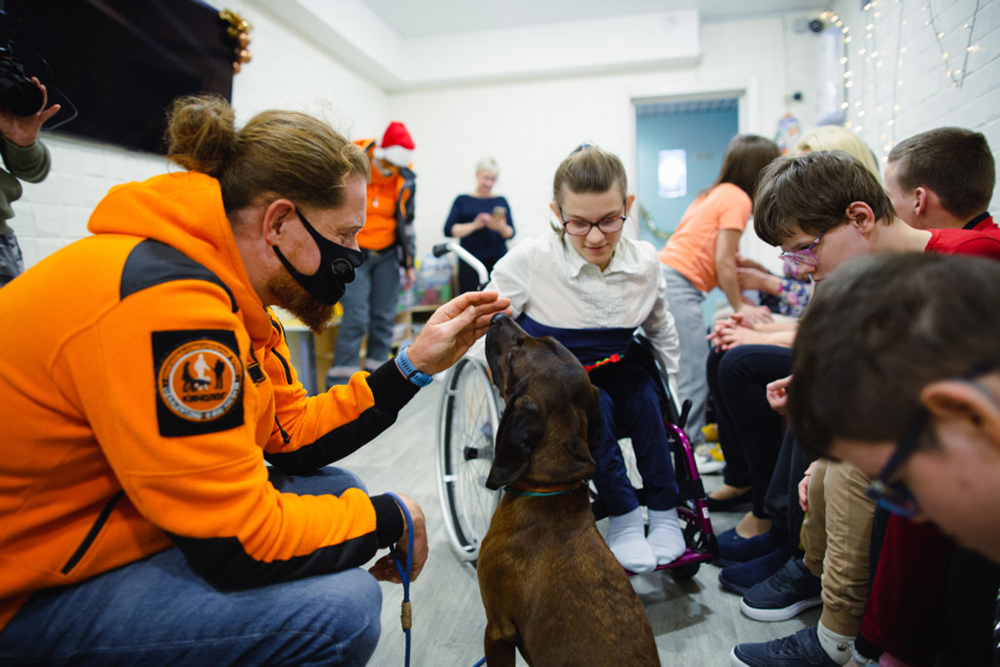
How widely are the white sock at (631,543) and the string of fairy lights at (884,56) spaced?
8.77ft

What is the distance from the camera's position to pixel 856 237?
1.28m

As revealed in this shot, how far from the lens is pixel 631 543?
1.50 meters

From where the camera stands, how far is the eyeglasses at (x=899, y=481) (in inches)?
20.5

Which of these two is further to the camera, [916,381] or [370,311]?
[370,311]

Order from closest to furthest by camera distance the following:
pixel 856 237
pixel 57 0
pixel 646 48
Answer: pixel 856 237 < pixel 57 0 < pixel 646 48

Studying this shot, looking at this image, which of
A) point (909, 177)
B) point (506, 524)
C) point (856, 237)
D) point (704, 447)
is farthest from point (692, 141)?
point (506, 524)

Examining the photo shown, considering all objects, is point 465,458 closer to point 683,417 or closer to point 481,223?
point 683,417

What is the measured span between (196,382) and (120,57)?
307 centimetres

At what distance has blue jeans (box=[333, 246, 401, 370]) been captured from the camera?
3.83 m

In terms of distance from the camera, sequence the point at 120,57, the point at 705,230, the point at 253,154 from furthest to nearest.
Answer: the point at 120,57 < the point at 705,230 < the point at 253,154

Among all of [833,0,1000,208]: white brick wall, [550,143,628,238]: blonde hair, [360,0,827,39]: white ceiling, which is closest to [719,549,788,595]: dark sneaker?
[550,143,628,238]: blonde hair

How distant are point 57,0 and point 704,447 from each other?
374cm

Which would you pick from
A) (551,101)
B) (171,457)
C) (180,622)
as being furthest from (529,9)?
(180,622)

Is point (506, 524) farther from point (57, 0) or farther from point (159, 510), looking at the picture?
point (57, 0)
